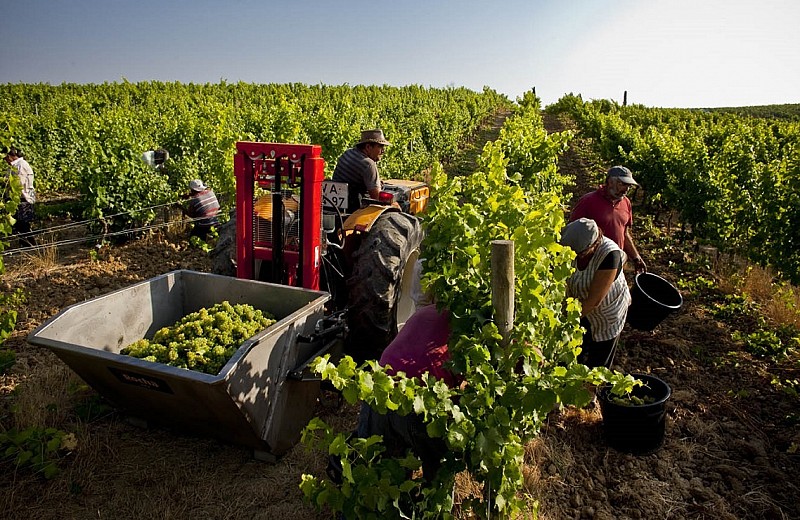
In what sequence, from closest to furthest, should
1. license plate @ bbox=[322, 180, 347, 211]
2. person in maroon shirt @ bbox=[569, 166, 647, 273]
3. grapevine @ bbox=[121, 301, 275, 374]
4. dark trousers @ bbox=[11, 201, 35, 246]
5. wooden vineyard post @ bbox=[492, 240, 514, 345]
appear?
1. wooden vineyard post @ bbox=[492, 240, 514, 345]
2. grapevine @ bbox=[121, 301, 275, 374]
3. license plate @ bbox=[322, 180, 347, 211]
4. person in maroon shirt @ bbox=[569, 166, 647, 273]
5. dark trousers @ bbox=[11, 201, 35, 246]

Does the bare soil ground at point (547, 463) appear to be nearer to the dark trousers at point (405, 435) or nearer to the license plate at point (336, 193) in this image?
the dark trousers at point (405, 435)

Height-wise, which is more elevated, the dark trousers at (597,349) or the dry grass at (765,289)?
the dark trousers at (597,349)

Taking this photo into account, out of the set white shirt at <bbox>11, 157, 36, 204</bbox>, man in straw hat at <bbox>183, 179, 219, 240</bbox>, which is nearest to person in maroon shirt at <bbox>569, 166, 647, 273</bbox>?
man in straw hat at <bbox>183, 179, 219, 240</bbox>

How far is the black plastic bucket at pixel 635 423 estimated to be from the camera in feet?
11.3

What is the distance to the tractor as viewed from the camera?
11.9 ft

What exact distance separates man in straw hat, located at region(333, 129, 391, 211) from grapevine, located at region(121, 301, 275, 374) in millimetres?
1675

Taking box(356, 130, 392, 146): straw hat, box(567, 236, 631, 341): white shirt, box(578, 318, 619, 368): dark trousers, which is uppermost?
box(356, 130, 392, 146): straw hat

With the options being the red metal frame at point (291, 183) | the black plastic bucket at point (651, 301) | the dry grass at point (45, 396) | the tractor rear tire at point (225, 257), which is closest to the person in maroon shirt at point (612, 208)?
the black plastic bucket at point (651, 301)

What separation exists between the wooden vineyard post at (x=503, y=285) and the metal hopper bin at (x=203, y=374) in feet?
3.94

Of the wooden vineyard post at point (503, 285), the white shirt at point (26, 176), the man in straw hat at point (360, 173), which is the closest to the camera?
the wooden vineyard post at point (503, 285)

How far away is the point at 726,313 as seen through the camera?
5918 millimetres

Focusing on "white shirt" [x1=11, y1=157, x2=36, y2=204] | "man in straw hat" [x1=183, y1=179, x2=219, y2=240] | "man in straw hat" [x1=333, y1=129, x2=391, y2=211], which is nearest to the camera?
"man in straw hat" [x1=333, y1=129, x2=391, y2=211]

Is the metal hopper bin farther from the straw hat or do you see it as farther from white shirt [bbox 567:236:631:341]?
the straw hat

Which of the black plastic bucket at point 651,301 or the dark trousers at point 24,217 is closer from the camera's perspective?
the black plastic bucket at point 651,301
